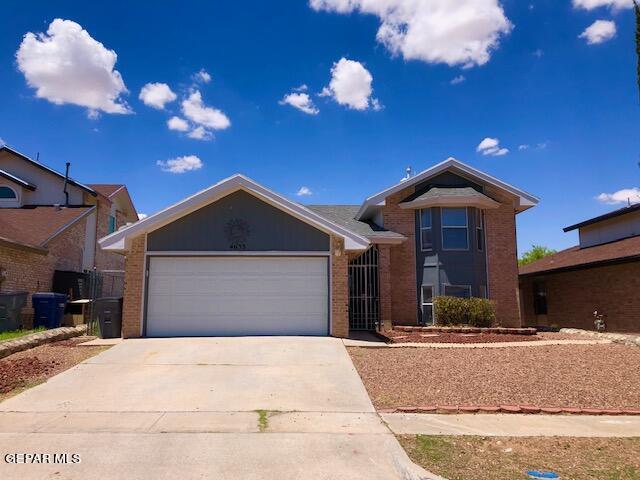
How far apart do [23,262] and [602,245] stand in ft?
78.0

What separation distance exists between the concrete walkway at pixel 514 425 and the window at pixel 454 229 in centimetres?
1164

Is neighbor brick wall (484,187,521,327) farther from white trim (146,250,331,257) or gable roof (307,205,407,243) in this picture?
white trim (146,250,331,257)

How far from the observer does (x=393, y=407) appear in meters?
7.29

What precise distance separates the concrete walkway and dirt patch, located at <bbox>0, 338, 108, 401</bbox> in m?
6.20

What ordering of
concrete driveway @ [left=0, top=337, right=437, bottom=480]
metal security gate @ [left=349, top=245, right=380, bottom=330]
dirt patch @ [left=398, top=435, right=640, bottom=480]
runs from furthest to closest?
1. metal security gate @ [left=349, top=245, right=380, bottom=330]
2. concrete driveway @ [left=0, top=337, right=437, bottom=480]
3. dirt patch @ [left=398, top=435, right=640, bottom=480]

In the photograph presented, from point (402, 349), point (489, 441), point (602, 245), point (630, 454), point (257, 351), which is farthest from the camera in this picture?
point (602, 245)

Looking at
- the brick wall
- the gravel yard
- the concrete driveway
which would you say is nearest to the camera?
the concrete driveway

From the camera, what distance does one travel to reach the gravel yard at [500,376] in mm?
7699

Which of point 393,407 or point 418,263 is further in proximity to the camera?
point 418,263

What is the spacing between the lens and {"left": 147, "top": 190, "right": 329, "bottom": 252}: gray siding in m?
13.2

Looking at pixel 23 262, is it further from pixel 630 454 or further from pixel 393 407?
pixel 630 454

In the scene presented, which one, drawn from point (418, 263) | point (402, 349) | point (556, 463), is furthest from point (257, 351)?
point (418, 263)

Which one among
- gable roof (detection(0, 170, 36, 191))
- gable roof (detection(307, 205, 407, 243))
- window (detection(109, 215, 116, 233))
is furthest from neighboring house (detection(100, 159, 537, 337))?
window (detection(109, 215, 116, 233))

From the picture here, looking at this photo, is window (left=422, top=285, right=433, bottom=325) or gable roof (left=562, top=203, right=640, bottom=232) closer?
window (left=422, top=285, right=433, bottom=325)
